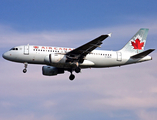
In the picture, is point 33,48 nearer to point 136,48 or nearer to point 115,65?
point 115,65

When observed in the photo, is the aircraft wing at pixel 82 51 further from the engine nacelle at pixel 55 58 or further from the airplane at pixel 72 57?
the engine nacelle at pixel 55 58

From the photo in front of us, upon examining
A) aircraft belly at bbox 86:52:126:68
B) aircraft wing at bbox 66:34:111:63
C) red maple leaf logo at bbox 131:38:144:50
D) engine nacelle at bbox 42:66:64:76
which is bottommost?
engine nacelle at bbox 42:66:64:76

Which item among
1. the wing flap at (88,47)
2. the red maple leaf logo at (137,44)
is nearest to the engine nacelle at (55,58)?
the wing flap at (88,47)

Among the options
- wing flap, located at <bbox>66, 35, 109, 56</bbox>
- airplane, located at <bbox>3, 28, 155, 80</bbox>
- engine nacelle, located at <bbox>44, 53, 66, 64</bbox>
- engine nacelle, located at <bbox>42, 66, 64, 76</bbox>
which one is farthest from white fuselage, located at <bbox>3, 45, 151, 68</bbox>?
engine nacelle, located at <bbox>42, 66, 64, 76</bbox>

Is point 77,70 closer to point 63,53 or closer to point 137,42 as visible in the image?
point 63,53

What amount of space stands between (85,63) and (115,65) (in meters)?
5.04

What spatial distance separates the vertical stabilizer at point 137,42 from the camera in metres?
52.4

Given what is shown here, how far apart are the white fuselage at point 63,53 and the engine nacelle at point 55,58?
26cm

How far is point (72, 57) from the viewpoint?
46906 mm

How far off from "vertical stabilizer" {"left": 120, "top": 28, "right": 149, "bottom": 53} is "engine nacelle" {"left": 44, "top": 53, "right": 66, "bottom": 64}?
1062 centimetres

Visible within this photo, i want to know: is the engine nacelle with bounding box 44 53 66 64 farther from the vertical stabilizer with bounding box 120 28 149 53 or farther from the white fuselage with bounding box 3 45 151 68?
the vertical stabilizer with bounding box 120 28 149 53

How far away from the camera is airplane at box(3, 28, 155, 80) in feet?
152

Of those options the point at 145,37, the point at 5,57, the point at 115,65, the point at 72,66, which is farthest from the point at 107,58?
the point at 5,57

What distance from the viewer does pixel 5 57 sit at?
47.3 meters
